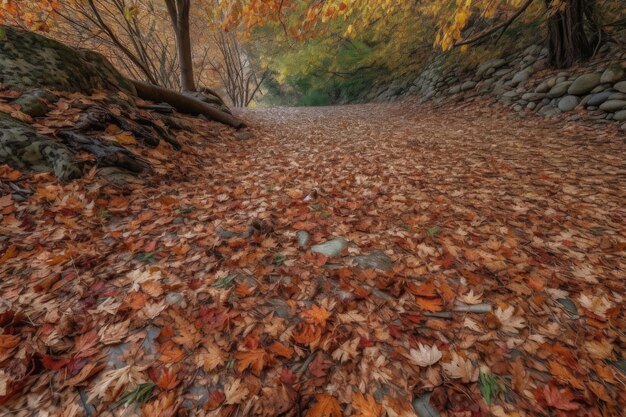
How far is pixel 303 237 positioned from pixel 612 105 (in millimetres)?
6657

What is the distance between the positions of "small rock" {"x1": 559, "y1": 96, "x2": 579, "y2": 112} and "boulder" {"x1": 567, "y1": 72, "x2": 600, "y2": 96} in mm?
114

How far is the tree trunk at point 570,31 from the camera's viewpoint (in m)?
6.32

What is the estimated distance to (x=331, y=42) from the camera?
40.0 ft

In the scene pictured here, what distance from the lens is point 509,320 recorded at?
5.82 ft

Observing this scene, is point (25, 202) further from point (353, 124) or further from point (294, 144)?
point (353, 124)

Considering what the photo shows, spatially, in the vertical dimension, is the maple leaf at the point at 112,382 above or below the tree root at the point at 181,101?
below

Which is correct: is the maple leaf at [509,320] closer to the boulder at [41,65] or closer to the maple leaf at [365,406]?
the maple leaf at [365,406]

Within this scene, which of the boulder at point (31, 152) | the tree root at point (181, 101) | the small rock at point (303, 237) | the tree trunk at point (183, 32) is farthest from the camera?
the tree trunk at point (183, 32)

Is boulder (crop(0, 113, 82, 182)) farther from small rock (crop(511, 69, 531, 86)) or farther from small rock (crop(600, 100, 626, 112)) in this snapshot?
small rock (crop(511, 69, 531, 86))

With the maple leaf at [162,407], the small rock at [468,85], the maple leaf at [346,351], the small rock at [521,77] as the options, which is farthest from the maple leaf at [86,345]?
the small rock at [468,85]

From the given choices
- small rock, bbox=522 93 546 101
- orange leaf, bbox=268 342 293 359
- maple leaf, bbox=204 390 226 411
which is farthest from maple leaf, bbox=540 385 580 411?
small rock, bbox=522 93 546 101

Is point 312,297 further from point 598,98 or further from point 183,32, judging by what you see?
point 183,32

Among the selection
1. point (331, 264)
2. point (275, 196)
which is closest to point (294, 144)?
point (275, 196)

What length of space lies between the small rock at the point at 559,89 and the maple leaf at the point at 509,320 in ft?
22.8
